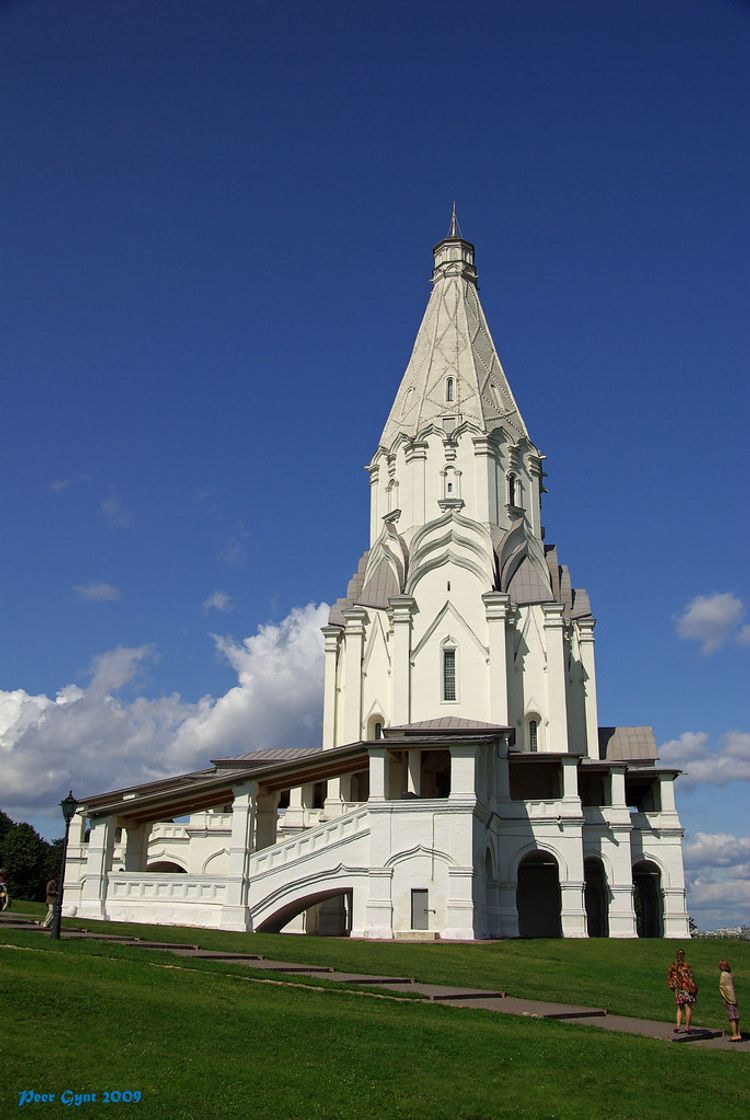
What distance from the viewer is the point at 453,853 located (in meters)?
Answer: 29.5

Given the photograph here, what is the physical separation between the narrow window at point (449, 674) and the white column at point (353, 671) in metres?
3.60

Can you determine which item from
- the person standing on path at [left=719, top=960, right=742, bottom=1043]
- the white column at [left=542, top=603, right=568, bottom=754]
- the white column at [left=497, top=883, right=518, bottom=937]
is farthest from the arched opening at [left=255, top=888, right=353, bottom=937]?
the person standing on path at [left=719, top=960, right=742, bottom=1043]

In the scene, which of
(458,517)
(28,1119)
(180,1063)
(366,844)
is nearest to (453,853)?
(366,844)

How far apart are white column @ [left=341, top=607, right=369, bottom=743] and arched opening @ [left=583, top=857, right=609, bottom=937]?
Result: 10.3 meters

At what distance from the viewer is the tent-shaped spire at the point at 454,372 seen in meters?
46.0

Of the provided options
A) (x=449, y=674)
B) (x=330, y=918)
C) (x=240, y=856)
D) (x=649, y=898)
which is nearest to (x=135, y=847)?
(x=240, y=856)

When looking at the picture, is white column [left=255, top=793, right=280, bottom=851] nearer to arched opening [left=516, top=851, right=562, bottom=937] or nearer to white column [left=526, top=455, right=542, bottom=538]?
arched opening [left=516, top=851, right=562, bottom=937]

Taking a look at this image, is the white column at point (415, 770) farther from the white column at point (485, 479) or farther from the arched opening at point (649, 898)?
the white column at point (485, 479)

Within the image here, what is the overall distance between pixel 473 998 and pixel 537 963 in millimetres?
7563

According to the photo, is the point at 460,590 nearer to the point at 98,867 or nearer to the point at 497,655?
the point at 497,655

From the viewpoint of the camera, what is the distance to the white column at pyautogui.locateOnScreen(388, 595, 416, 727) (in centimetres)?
3984

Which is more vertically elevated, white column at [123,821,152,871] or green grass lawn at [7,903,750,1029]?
white column at [123,821,152,871]

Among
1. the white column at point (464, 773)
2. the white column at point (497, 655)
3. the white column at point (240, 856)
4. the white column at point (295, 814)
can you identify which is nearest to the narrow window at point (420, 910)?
the white column at point (464, 773)

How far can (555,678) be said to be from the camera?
4028 cm
